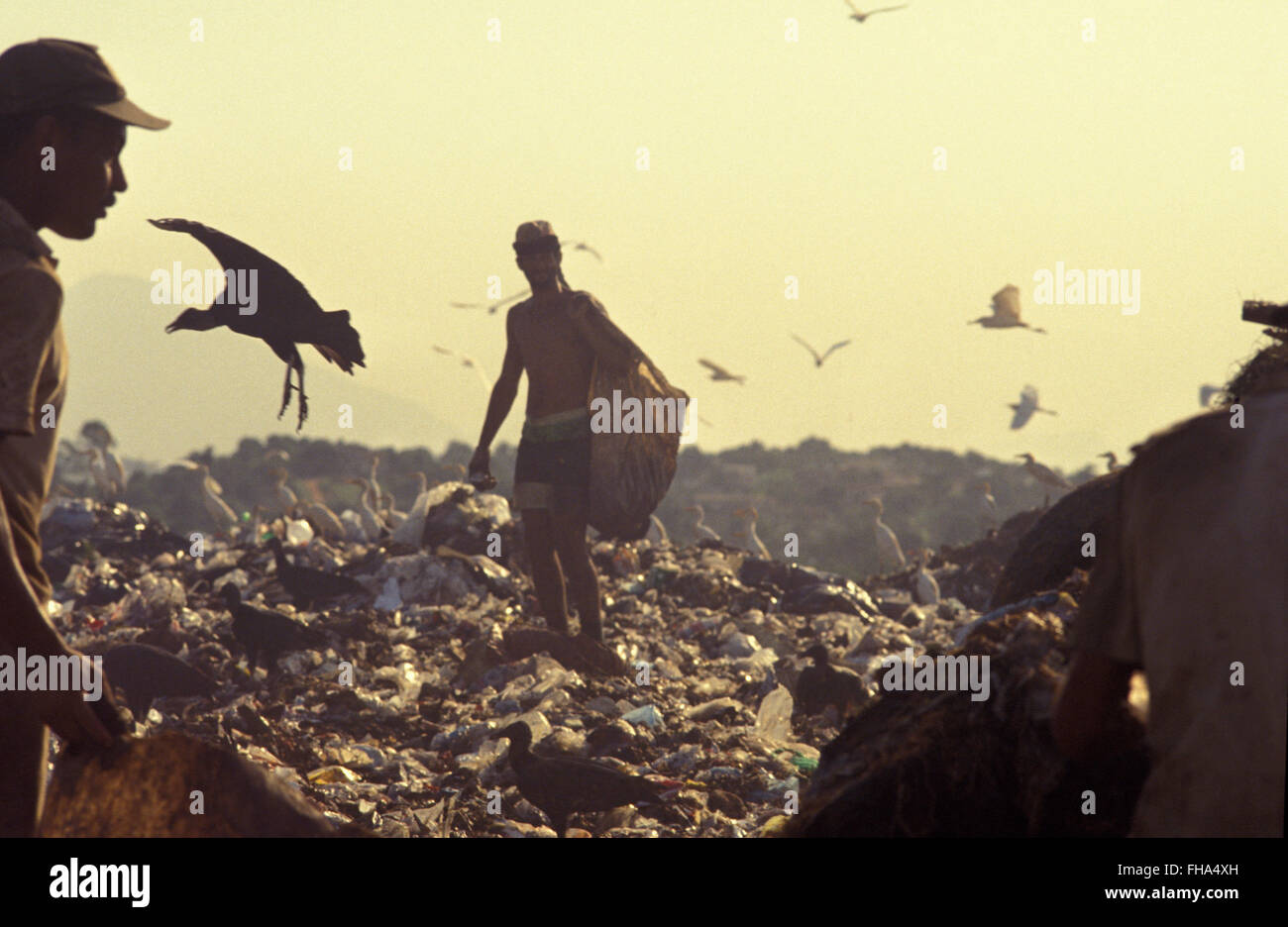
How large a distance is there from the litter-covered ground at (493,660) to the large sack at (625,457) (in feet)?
2.74

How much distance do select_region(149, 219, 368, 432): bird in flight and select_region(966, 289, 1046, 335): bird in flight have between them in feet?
37.7

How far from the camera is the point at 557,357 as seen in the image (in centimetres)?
805

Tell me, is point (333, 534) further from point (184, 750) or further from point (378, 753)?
point (184, 750)

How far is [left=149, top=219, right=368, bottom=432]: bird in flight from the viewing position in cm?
372

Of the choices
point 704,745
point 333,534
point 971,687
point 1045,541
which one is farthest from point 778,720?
point 333,534

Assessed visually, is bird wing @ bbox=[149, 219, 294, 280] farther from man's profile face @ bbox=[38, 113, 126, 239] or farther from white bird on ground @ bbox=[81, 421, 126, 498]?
white bird on ground @ bbox=[81, 421, 126, 498]

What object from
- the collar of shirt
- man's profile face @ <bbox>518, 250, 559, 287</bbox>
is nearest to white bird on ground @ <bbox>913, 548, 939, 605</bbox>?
man's profile face @ <bbox>518, 250, 559, 287</bbox>

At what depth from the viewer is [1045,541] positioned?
5.85 metres

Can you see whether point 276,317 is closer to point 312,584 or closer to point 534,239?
point 534,239

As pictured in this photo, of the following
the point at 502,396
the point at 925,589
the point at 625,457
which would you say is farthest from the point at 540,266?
the point at 925,589

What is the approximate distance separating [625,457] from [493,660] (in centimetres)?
150

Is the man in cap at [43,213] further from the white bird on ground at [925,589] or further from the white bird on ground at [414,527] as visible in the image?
the white bird on ground at [925,589]

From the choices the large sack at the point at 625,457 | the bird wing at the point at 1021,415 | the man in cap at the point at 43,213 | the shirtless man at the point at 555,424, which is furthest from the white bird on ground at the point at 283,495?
the man in cap at the point at 43,213
